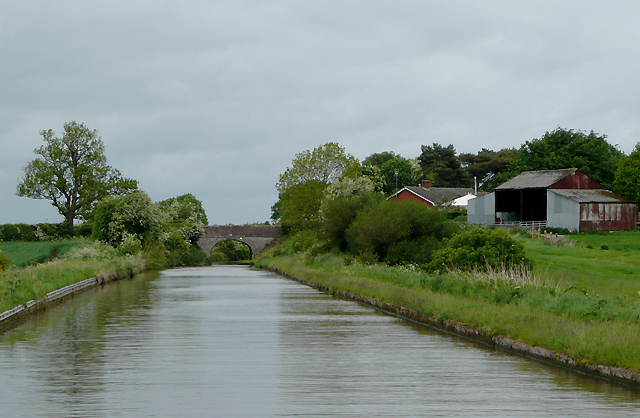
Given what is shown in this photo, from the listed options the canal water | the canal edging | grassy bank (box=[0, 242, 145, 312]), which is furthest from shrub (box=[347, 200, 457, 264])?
the canal water

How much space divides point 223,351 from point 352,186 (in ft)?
158

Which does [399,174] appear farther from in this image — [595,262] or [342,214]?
[595,262]

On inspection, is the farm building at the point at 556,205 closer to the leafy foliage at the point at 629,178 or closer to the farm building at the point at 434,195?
the leafy foliage at the point at 629,178

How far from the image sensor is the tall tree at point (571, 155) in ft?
287

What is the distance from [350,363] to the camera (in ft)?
46.9

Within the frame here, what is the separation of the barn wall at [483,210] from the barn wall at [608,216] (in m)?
10.2

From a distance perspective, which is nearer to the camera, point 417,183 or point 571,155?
point 571,155

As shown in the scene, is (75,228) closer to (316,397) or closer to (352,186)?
(352,186)

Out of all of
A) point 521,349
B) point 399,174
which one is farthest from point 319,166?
point 521,349

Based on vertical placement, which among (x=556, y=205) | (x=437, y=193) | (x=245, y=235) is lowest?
(x=245, y=235)

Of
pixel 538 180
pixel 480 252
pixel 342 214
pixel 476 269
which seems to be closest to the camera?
pixel 476 269

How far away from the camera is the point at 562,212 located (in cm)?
6862

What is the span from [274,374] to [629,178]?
64654 millimetres

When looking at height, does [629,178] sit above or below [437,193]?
below
